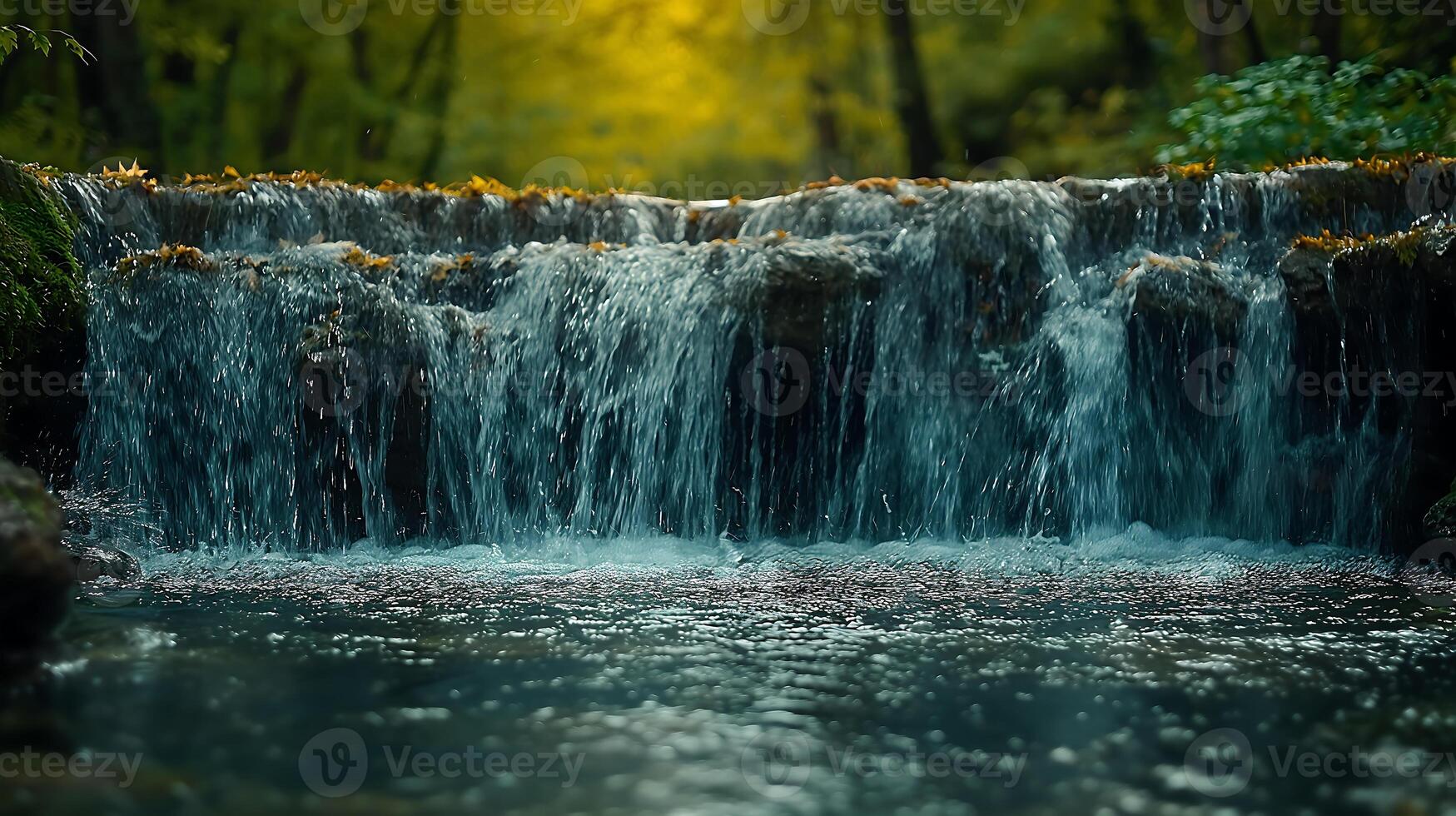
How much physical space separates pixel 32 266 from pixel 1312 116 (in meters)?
9.77

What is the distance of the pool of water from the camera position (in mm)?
2713

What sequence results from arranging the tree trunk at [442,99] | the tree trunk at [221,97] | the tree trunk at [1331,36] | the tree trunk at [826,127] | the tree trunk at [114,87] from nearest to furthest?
the tree trunk at [114,87] → the tree trunk at [1331,36] → the tree trunk at [221,97] → the tree trunk at [442,99] → the tree trunk at [826,127]

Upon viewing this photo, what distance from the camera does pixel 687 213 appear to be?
346 inches

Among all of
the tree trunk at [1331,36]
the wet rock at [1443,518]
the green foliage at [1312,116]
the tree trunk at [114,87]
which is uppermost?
the tree trunk at [1331,36]

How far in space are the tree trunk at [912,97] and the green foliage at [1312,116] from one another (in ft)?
16.8

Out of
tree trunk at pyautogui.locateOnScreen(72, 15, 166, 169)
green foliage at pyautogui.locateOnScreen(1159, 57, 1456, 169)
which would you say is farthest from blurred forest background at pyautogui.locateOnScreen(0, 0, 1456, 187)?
green foliage at pyautogui.locateOnScreen(1159, 57, 1456, 169)

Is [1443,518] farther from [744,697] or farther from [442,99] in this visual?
[442,99]

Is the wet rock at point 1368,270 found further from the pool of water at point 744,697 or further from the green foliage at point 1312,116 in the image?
the green foliage at point 1312,116

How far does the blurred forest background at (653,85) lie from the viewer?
12.3 m

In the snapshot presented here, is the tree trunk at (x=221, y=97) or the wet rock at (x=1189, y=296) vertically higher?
the tree trunk at (x=221, y=97)

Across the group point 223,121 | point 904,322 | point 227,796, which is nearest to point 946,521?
point 904,322

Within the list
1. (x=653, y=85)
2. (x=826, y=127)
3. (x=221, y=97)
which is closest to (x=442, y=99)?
(x=221, y=97)

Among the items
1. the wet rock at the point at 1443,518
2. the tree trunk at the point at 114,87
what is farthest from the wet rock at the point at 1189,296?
the tree trunk at the point at 114,87

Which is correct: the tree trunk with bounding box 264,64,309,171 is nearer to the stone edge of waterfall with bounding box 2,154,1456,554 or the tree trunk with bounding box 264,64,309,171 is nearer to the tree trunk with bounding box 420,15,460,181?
the tree trunk with bounding box 420,15,460,181
